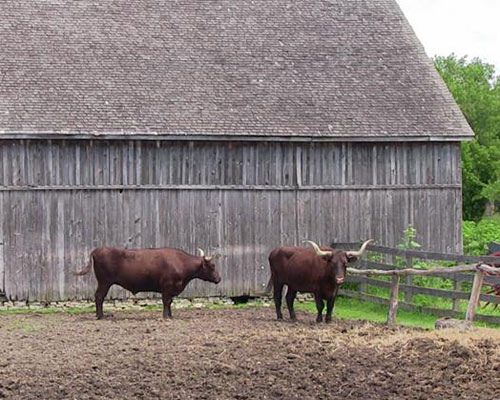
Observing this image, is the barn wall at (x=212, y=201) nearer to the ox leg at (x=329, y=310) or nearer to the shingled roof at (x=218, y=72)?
the shingled roof at (x=218, y=72)

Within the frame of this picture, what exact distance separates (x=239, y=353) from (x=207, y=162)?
9.86 m

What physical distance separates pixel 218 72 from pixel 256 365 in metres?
12.6

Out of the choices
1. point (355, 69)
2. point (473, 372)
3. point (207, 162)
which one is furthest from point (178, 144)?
point (473, 372)

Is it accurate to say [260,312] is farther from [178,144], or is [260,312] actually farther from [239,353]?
[239,353]

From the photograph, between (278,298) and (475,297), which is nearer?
(475,297)

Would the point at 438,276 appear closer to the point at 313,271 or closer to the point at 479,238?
the point at 313,271

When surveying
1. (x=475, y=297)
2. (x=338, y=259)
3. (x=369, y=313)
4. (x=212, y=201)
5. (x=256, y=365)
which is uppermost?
(x=212, y=201)

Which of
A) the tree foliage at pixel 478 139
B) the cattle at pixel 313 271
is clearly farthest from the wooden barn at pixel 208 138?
the tree foliage at pixel 478 139

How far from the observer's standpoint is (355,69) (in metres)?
26.7

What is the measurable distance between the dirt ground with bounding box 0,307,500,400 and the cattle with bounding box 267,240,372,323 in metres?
1.71

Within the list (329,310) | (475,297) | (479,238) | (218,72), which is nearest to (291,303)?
(329,310)

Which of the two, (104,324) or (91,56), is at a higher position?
(91,56)

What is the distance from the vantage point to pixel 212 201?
24.4m

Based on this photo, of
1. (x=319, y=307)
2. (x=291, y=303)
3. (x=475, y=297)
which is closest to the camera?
(x=475, y=297)
